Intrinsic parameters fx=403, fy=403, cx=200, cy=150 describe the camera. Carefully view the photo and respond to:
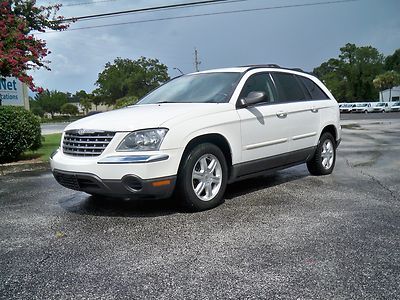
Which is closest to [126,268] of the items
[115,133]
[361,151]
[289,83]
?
[115,133]

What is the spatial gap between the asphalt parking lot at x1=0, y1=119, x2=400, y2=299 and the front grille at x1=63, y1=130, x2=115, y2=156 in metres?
0.77

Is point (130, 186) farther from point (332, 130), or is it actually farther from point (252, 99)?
point (332, 130)

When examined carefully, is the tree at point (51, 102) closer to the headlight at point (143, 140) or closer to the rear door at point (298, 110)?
the rear door at point (298, 110)

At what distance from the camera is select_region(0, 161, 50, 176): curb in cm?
884

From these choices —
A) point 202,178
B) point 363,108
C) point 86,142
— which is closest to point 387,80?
point 363,108

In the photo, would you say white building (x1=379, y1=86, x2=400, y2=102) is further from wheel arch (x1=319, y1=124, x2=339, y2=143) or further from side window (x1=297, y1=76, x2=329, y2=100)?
side window (x1=297, y1=76, x2=329, y2=100)

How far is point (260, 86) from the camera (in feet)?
18.8

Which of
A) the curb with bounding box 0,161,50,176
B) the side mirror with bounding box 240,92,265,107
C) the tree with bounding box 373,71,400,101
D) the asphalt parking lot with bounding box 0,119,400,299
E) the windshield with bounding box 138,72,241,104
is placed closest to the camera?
the asphalt parking lot with bounding box 0,119,400,299

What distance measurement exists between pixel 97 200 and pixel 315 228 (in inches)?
115

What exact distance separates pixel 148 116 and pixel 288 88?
104 inches

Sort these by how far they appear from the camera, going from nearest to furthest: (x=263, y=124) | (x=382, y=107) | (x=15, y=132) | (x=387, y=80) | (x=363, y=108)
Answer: (x=263, y=124)
(x=15, y=132)
(x=382, y=107)
(x=363, y=108)
(x=387, y=80)

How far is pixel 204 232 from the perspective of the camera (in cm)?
401

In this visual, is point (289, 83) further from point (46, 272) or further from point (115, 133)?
point (46, 272)

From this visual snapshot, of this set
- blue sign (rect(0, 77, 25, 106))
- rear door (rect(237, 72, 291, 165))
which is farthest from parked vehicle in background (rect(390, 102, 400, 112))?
rear door (rect(237, 72, 291, 165))
